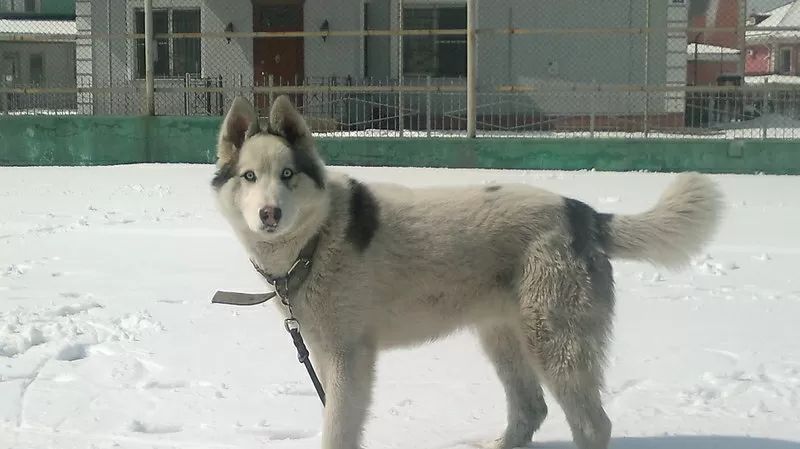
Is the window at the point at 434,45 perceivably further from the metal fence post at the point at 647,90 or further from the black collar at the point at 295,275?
the black collar at the point at 295,275

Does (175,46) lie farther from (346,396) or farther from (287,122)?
(346,396)

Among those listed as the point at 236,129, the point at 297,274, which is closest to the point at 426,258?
the point at 297,274

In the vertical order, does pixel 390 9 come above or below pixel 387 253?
above

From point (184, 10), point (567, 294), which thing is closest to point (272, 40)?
point (184, 10)

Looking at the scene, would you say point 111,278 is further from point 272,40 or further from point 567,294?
point 272,40

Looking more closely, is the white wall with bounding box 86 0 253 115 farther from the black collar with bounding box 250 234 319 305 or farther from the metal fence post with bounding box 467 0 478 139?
the black collar with bounding box 250 234 319 305

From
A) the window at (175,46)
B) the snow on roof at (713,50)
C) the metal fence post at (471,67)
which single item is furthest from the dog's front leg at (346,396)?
the snow on roof at (713,50)

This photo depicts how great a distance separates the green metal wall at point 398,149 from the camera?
1323cm

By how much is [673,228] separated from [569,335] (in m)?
0.71

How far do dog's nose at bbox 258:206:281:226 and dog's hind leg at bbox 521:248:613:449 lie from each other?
104 centimetres

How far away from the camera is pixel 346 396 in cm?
366

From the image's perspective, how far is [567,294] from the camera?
12.2 feet

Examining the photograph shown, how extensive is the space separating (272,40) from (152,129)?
7764 mm

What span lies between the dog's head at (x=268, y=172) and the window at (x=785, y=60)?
27726 mm
